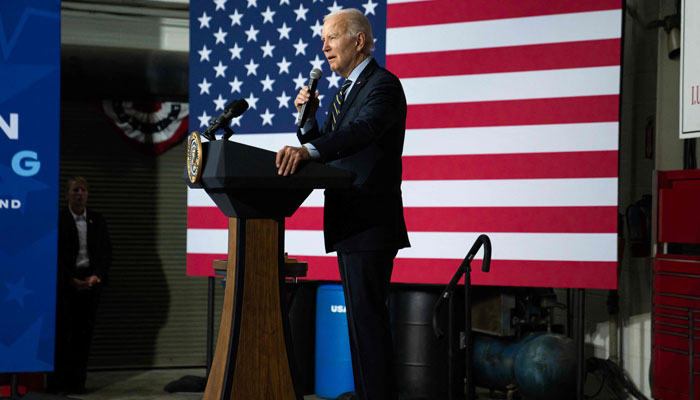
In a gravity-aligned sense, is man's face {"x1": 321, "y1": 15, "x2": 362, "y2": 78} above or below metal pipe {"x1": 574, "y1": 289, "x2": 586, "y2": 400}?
above

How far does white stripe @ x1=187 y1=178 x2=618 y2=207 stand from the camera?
3670 mm

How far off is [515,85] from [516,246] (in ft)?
2.67

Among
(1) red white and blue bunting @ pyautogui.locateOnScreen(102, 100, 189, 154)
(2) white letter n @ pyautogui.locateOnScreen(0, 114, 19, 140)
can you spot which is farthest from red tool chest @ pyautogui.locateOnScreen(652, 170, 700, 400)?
(1) red white and blue bunting @ pyautogui.locateOnScreen(102, 100, 189, 154)

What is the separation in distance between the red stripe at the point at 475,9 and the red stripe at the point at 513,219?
983 millimetres

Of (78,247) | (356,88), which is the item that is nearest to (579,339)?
(356,88)

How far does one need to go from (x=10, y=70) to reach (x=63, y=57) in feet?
3.61

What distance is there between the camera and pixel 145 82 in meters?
5.26

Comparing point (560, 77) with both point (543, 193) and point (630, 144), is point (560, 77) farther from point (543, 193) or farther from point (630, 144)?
point (630, 144)

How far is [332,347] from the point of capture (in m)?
4.46

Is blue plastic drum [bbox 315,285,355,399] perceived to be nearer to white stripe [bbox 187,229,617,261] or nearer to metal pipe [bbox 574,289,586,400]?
white stripe [bbox 187,229,617,261]

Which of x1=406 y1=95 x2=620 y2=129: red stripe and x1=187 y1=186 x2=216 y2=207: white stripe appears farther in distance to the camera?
x1=187 y1=186 x2=216 y2=207: white stripe

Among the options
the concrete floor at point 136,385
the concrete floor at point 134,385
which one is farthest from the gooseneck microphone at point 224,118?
the concrete floor at point 134,385

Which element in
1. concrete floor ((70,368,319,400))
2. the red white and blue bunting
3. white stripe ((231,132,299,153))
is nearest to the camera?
white stripe ((231,132,299,153))

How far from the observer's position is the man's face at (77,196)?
194 inches
